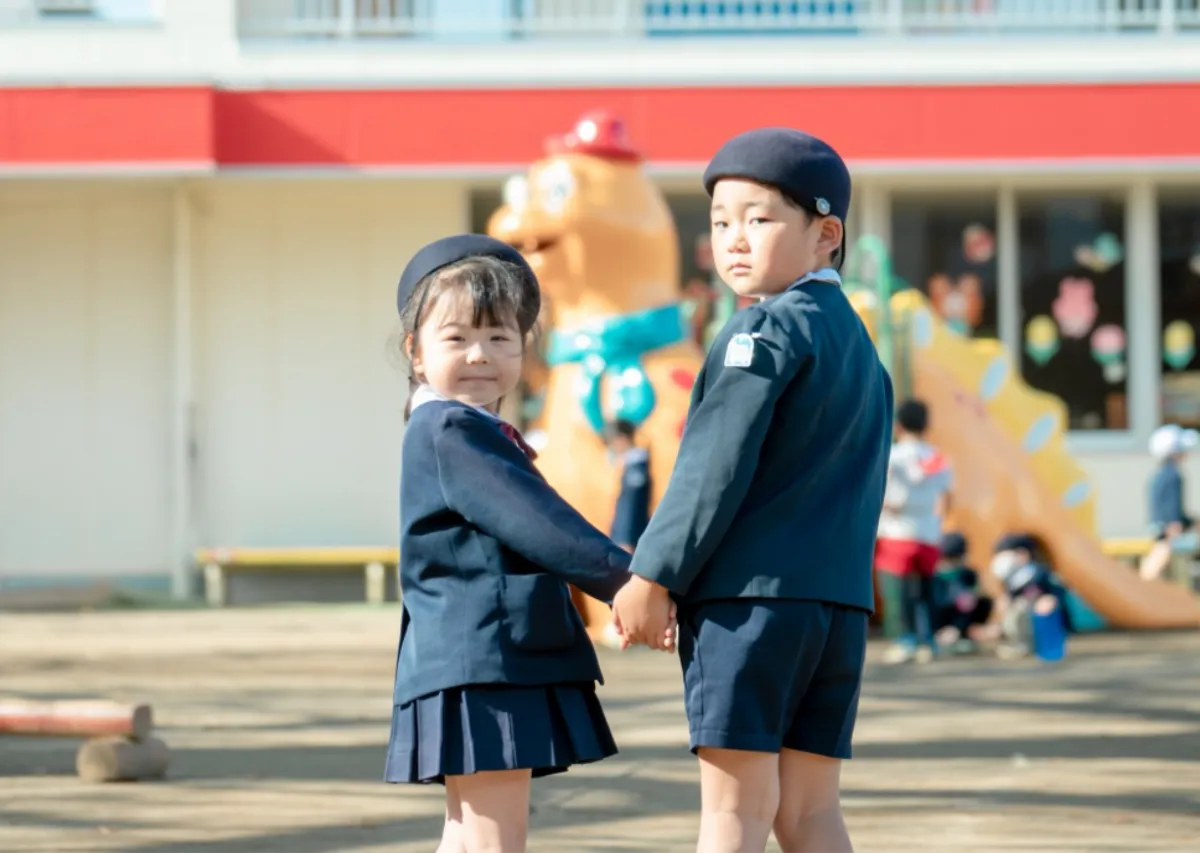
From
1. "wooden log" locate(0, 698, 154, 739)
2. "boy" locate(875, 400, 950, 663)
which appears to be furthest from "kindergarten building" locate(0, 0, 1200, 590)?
"wooden log" locate(0, 698, 154, 739)

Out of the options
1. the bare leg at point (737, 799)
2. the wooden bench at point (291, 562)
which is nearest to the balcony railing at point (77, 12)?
the wooden bench at point (291, 562)

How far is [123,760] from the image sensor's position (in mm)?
6777

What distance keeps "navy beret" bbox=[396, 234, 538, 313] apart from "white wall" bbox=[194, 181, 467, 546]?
524 inches

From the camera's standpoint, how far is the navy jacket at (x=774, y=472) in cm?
372

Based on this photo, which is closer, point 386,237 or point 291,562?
point 291,562

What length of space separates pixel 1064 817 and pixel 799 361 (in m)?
2.80

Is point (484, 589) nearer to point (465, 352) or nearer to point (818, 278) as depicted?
point (465, 352)

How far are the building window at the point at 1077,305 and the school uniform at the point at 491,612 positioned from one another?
Answer: 1408 centimetres

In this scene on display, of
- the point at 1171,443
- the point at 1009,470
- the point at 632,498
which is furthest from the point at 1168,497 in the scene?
the point at 632,498

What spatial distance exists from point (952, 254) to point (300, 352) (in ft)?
18.8

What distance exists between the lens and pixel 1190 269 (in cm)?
1742

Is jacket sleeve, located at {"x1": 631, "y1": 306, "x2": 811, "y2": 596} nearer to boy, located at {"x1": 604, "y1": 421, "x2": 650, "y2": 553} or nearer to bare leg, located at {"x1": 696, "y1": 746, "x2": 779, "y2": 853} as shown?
bare leg, located at {"x1": 696, "y1": 746, "x2": 779, "y2": 853}

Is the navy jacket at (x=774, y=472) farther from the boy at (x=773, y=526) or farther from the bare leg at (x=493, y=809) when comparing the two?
the bare leg at (x=493, y=809)

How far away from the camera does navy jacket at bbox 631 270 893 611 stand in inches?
146
